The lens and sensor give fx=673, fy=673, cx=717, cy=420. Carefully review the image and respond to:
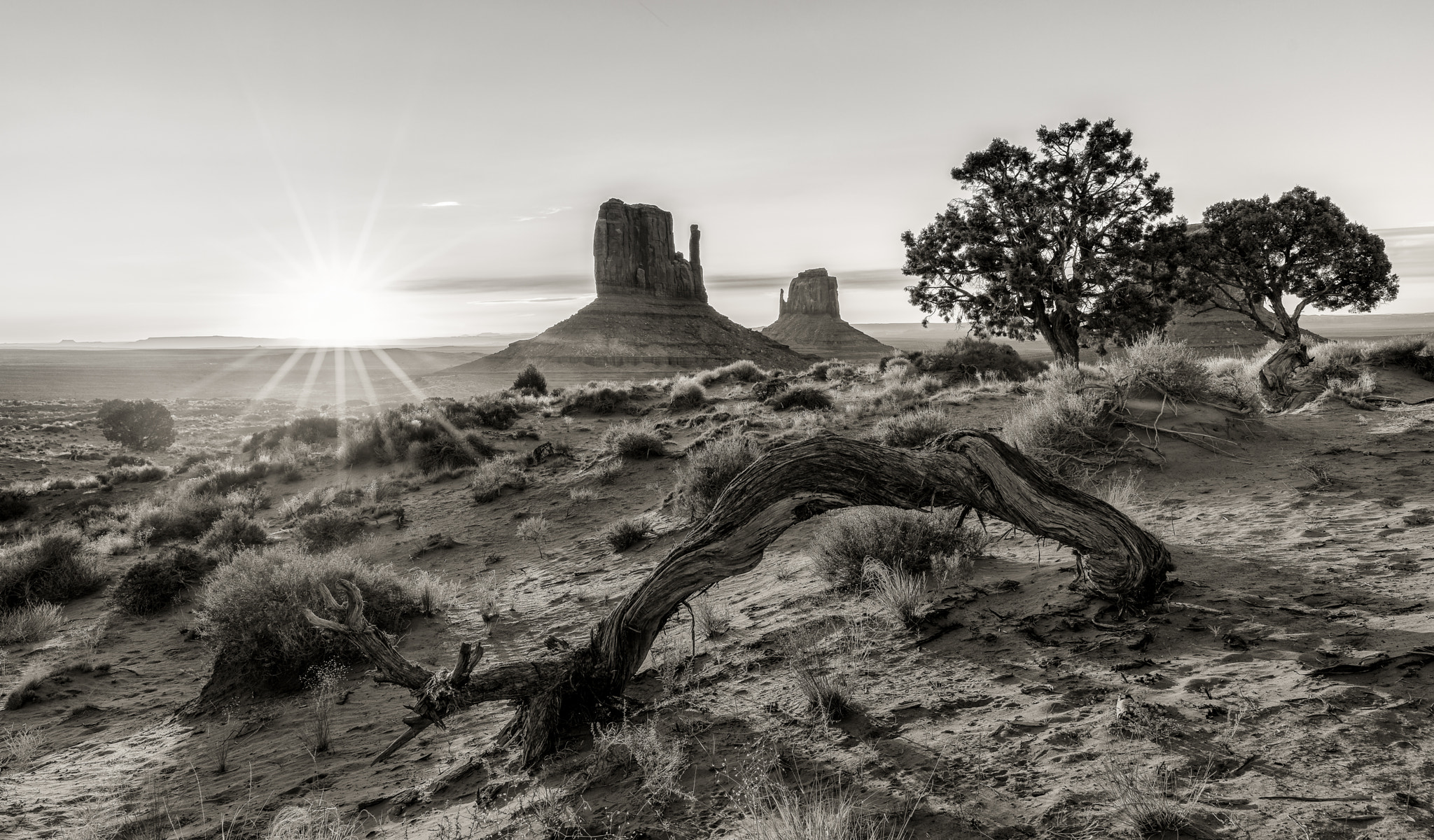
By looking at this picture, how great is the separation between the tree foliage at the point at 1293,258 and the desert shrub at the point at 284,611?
32106mm

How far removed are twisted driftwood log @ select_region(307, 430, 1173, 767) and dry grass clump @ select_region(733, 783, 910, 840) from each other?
142cm

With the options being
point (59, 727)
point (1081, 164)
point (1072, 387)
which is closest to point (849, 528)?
point (1072, 387)

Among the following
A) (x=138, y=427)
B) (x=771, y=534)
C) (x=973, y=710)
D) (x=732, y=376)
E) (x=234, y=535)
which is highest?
(x=732, y=376)

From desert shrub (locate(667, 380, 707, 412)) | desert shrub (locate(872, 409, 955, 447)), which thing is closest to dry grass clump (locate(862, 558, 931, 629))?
desert shrub (locate(872, 409, 955, 447))

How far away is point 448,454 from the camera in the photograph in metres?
18.0

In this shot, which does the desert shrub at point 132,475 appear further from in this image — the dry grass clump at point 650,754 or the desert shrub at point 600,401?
the dry grass clump at point 650,754

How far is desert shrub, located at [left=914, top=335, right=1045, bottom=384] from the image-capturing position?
81.5ft

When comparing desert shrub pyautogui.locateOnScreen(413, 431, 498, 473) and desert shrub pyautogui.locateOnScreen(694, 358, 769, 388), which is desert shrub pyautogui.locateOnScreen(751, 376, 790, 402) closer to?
desert shrub pyautogui.locateOnScreen(694, 358, 769, 388)

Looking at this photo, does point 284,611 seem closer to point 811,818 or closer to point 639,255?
point 811,818

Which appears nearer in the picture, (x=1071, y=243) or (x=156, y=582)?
(x=156, y=582)

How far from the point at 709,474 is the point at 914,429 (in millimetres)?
4053

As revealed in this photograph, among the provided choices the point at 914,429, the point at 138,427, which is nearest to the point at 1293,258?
the point at 914,429

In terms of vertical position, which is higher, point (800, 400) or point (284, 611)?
point (800, 400)

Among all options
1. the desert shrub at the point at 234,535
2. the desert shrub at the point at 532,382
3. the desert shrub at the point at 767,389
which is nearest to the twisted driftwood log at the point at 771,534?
the desert shrub at the point at 234,535
